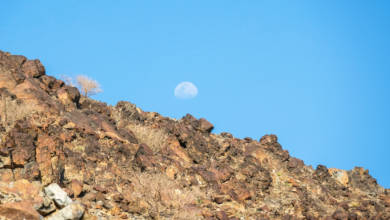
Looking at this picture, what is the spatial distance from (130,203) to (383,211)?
12125 mm

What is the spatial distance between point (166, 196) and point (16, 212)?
5813 millimetres

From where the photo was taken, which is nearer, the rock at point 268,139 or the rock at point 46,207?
the rock at point 46,207

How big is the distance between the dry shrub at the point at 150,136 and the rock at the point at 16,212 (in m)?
8.63

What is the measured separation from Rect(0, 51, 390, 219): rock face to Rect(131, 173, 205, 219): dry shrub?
0.12 ft

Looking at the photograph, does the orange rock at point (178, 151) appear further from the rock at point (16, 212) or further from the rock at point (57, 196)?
the rock at point (16, 212)

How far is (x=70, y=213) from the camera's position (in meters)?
11.4

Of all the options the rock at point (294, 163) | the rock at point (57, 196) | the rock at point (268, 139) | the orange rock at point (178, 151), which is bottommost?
the rock at point (57, 196)

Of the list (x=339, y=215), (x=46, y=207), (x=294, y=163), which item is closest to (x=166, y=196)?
(x=46, y=207)

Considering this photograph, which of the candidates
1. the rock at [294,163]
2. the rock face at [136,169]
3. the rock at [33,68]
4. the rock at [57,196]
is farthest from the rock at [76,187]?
the rock at [294,163]

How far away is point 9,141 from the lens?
44.1 ft

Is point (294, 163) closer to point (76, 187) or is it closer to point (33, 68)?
point (76, 187)

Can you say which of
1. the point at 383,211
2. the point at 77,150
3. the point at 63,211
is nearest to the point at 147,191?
the point at 77,150

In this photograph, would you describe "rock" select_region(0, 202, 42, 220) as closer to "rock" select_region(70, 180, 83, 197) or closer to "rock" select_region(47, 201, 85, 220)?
"rock" select_region(47, 201, 85, 220)

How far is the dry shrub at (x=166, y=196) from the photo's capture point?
1477 centimetres
